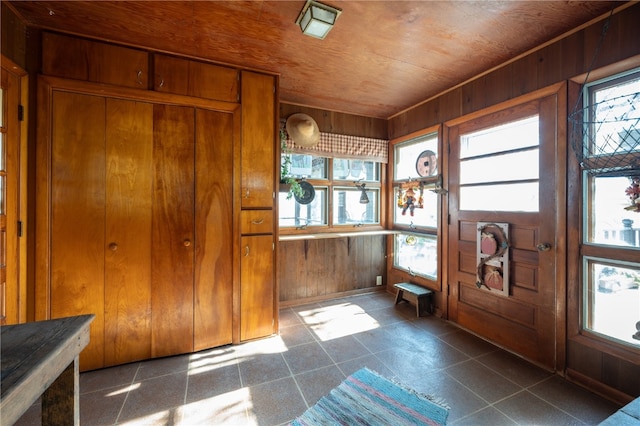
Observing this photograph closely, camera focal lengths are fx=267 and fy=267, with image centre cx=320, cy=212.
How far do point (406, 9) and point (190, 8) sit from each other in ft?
4.66

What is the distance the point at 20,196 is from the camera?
183cm

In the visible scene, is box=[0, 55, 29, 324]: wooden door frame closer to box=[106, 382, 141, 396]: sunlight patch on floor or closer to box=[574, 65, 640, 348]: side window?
box=[106, 382, 141, 396]: sunlight patch on floor

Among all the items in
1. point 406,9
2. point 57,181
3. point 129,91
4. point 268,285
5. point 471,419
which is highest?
point 406,9

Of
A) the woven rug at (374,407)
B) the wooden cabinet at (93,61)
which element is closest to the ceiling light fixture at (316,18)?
the wooden cabinet at (93,61)

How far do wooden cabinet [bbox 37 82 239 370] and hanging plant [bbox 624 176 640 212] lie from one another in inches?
112

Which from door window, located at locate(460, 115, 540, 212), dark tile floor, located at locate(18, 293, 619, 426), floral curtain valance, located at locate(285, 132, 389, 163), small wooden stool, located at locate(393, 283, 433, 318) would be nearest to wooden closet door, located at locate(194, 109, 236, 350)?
dark tile floor, located at locate(18, 293, 619, 426)

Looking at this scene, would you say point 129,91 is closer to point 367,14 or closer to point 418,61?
point 367,14

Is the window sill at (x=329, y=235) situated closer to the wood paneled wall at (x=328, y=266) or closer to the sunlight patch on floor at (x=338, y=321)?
the wood paneled wall at (x=328, y=266)

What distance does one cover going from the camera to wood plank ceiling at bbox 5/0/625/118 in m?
1.74

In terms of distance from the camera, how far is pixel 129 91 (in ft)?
6.88

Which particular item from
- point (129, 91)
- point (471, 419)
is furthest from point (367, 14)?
point (471, 419)

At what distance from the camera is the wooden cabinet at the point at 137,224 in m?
1.99

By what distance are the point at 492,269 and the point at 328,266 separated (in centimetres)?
191

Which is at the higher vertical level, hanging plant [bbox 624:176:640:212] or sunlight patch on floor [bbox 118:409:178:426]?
hanging plant [bbox 624:176:640:212]
